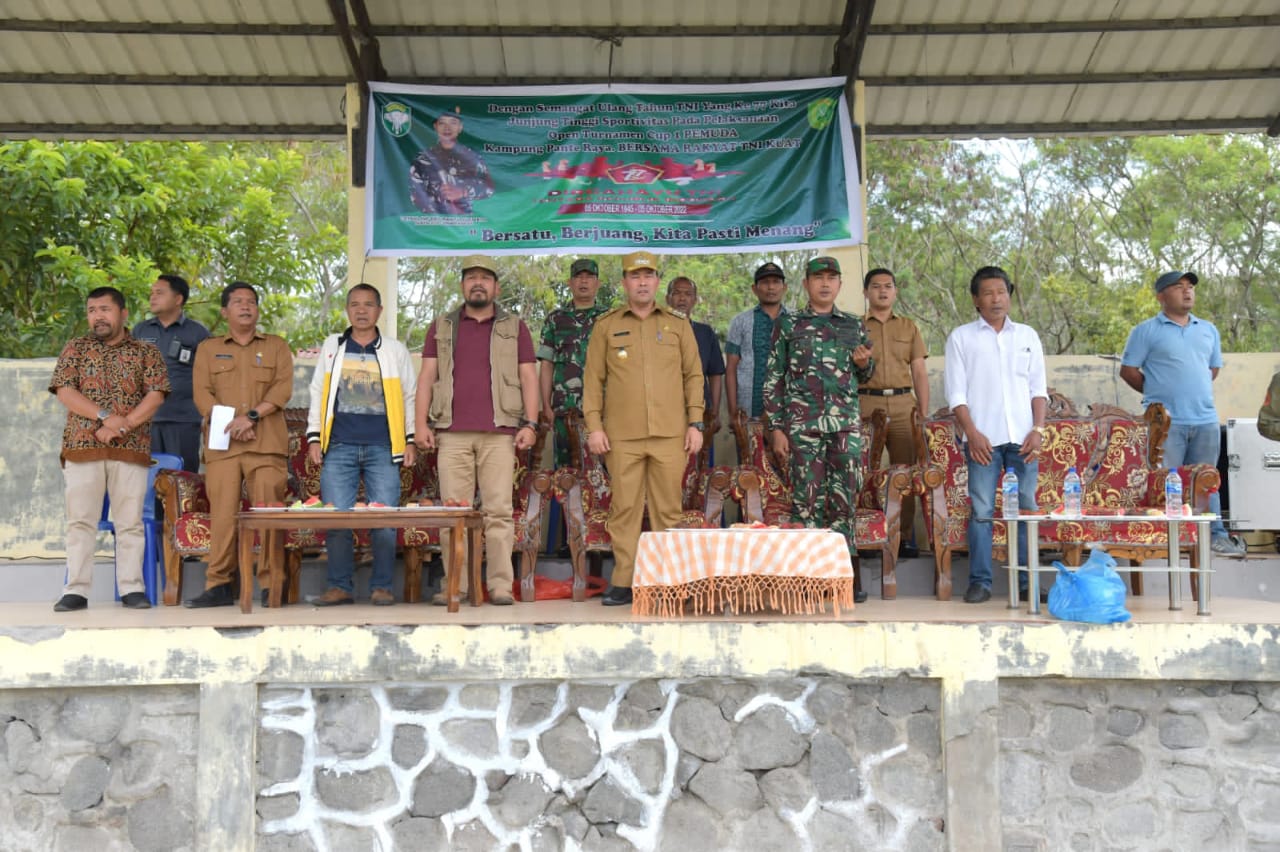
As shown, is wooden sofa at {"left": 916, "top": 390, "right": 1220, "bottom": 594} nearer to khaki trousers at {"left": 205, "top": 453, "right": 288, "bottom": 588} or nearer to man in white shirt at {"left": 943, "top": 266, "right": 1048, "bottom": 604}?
man in white shirt at {"left": 943, "top": 266, "right": 1048, "bottom": 604}

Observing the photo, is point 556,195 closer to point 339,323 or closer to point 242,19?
point 242,19

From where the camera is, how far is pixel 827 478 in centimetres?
579

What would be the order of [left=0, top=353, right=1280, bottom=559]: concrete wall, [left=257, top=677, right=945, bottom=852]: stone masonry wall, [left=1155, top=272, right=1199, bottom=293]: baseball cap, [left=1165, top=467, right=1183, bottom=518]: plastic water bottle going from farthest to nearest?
1. [left=0, top=353, right=1280, bottom=559]: concrete wall
2. [left=1155, top=272, right=1199, bottom=293]: baseball cap
3. [left=1165, top=467, right=1183, bottom=518]: plastic water bottle
4. [left=257, top=677, right=945, bottom=852]: stone masonry wall

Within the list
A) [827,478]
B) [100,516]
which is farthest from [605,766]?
[100,516]

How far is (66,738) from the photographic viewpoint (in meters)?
4.61

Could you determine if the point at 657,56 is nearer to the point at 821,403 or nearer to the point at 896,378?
the point at 896,378

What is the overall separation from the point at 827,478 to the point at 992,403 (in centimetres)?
87

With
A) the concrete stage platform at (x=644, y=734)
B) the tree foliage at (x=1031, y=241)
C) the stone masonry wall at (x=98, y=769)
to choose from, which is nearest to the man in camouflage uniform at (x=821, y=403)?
the concrete stage platform at (x=644, y=734)

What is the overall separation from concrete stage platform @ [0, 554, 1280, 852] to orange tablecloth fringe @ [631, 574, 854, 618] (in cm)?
30

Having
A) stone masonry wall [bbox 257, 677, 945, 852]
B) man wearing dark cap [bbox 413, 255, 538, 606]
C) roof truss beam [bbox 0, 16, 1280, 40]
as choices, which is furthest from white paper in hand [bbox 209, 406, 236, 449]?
roof truss beam [bbox 0, 16, 1280, 40]

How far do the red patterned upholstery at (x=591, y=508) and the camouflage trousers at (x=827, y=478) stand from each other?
43 cm

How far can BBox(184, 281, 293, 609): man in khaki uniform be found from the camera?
227 inches

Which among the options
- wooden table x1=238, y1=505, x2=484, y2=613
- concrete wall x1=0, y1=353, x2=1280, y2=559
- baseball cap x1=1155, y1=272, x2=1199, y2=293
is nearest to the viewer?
wooden table x1=238, y1=505, x2=484, y2=613

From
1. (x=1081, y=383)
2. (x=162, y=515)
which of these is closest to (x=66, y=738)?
(x=162, y=515)
